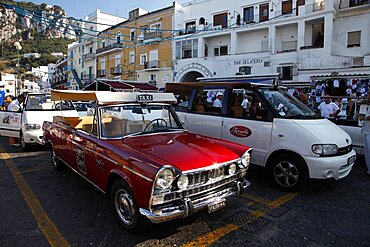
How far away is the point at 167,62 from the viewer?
28188 millimetres

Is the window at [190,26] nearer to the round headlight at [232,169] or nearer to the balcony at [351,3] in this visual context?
the balcony at [351,3]

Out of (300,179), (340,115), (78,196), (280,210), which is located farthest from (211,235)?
(340,115)

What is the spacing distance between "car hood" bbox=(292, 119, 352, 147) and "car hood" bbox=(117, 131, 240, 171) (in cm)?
174

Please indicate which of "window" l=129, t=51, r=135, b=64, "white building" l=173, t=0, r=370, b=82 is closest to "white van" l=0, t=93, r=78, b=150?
"white building" l=173, t=0, r=370, b=82

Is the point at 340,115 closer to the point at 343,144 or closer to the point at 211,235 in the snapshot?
the point at 343,144

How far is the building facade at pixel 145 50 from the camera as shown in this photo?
28.0 meters

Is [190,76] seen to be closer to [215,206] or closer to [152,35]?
[152,35]

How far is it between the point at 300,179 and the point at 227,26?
22.1 meters

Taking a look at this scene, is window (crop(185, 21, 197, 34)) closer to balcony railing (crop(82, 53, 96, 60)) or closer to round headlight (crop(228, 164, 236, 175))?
balcony railing (crop(82, 53, 96, 60))

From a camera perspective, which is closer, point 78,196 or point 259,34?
point 78,196

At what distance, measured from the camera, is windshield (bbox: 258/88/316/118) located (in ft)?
16.3

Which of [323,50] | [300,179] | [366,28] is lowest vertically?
[300,179]

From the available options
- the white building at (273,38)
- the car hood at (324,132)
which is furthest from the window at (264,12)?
the car hood at (324,132)

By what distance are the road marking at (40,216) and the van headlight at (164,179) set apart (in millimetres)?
1327
